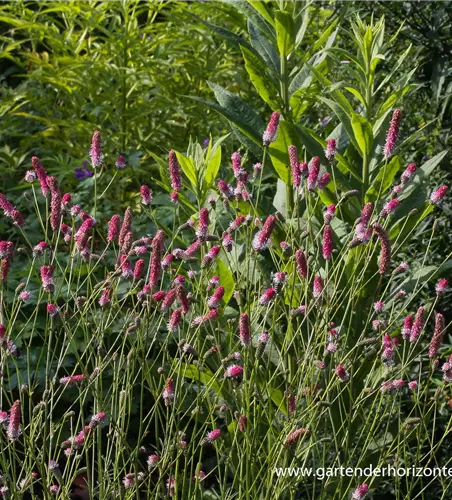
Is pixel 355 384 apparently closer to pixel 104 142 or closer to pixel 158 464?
pixel 158 464

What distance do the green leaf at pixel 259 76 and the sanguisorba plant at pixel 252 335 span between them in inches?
7.3

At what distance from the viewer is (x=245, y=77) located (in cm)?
545

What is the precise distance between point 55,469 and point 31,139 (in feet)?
10.7

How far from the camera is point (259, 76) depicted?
124 inches

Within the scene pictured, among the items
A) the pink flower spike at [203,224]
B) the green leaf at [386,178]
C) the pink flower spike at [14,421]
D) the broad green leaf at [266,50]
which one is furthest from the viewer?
the broad green leaf at [266,50]

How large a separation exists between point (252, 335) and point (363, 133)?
86 cm

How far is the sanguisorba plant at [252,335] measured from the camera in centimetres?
223

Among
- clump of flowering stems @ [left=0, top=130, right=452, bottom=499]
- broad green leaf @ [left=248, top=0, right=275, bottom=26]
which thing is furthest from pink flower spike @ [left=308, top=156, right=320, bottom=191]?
broad green leaf @ [left=248, top=0, right=275, bottom=26]

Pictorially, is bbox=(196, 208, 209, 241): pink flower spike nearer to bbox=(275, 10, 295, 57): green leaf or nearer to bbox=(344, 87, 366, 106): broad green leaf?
bbox=(344, 87, 366, 106): broad green leaf

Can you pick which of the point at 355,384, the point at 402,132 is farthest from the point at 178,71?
the point at 355,384

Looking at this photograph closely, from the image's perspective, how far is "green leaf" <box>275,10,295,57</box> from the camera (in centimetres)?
303

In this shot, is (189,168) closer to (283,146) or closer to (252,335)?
(283,146)

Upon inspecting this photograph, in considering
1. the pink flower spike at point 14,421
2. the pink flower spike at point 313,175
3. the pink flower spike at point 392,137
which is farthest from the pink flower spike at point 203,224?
the pink flower spike at point 14,421

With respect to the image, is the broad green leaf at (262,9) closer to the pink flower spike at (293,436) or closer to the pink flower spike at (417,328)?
the pink flower spike at (417,328)
